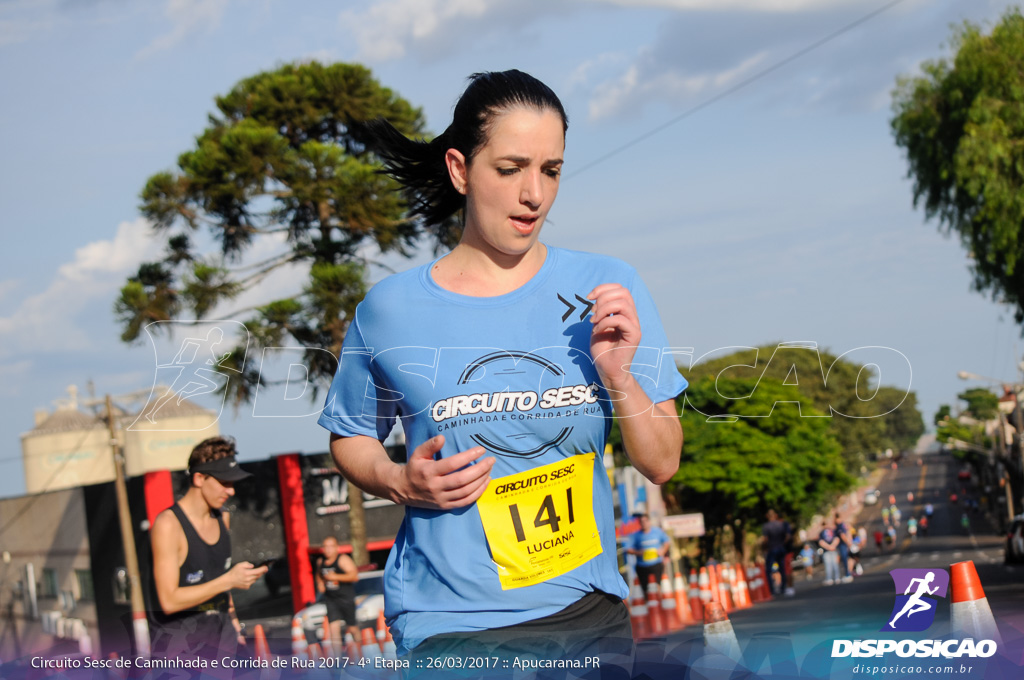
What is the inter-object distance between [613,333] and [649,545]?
1319 cm

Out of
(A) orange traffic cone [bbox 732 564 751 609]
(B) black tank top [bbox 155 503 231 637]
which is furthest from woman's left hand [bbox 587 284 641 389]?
(A) orange traffic cone [bbox 732 564 751 609]

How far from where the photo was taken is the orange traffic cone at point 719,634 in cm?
224

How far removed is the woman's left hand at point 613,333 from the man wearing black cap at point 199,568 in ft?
9.41

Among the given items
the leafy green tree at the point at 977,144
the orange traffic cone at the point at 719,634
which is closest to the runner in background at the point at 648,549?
the leafy green tree at the point at 977,144

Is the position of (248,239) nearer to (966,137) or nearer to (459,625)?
(966,137)

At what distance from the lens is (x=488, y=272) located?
2.29 meters

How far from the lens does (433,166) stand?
8.49 ft

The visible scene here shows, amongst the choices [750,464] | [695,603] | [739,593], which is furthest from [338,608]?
[750,464]

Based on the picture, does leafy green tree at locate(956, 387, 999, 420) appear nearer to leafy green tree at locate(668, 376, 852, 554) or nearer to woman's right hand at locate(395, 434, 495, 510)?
leafy green tree at locate(668, 376, 852, 554)

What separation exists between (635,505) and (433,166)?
38.7 meters

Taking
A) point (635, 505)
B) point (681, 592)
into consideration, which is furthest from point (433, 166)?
point (635, 505)

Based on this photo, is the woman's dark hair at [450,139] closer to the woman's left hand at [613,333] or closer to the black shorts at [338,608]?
the woman's left hand at [613,333]

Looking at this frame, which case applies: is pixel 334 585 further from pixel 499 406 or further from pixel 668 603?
pixel 499 406

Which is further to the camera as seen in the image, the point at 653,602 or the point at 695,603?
the point at 695,603
